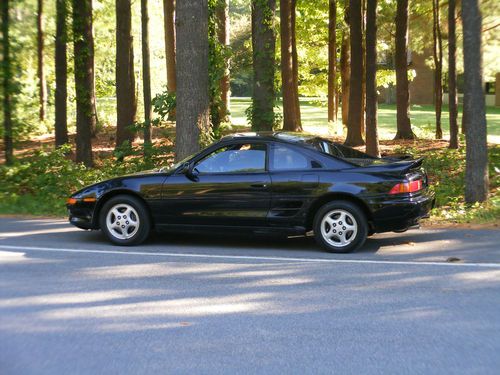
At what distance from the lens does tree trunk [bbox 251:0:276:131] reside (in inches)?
699

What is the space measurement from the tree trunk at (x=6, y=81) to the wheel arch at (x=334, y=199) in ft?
33.9

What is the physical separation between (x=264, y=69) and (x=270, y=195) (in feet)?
31.1

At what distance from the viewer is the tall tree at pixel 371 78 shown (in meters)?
18.5

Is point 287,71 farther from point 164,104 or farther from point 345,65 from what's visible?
point 164,104

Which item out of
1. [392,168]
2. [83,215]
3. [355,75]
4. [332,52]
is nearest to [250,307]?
[392,168]

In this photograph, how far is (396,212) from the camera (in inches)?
342

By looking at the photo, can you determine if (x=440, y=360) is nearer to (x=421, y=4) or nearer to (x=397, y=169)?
(x=397, y=169)

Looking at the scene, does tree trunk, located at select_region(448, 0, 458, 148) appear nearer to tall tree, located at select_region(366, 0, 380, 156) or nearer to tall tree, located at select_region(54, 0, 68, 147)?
tall tree, located at select_region(366, 0, 380, 156)

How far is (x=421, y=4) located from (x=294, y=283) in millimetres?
22451

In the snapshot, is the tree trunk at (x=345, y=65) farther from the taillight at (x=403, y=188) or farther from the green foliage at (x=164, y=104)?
the taillight at (x=403, y=188)

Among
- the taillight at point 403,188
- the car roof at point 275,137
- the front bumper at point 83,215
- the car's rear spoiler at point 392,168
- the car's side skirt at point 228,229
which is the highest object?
the car roof at point 275,137

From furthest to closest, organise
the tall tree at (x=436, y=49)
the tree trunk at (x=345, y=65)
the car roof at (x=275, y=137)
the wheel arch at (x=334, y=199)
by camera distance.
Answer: the tree trunk at (x=345, y=65), the tall tree at (x=436, y=49), the car roof at (x=275, y=137), the wheel arch at (x=334, y=199)

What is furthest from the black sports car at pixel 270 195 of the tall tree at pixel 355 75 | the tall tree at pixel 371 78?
the tall tree at pixel 355 75

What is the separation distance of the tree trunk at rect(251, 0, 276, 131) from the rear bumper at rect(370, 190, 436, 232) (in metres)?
9.23
